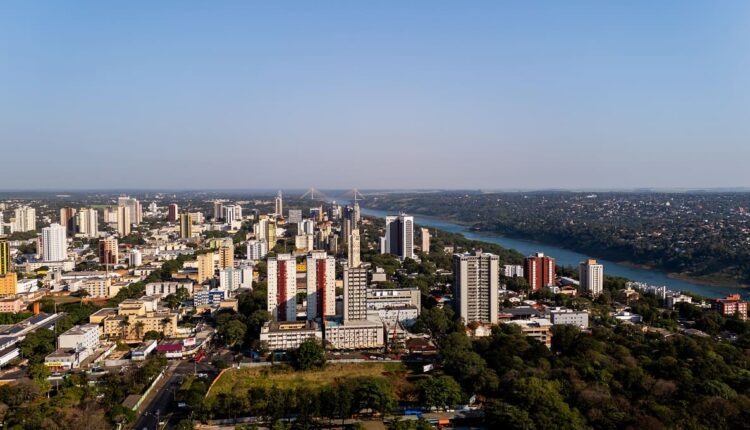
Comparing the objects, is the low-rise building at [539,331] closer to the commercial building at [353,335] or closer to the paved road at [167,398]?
the commercial building at [353,335]

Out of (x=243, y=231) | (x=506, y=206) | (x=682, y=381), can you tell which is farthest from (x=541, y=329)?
(x=506, y=206)

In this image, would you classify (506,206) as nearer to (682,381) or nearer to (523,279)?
(523,279)

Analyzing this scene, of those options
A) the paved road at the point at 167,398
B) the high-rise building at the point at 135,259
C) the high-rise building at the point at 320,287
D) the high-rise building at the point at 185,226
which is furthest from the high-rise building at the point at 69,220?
the paved road at the point at 167,398

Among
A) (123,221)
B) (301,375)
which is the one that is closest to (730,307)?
(301,375)

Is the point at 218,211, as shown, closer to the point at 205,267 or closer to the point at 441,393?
the point at 205,267

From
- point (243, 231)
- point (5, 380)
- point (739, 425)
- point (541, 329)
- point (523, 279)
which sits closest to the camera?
point (739, 425)

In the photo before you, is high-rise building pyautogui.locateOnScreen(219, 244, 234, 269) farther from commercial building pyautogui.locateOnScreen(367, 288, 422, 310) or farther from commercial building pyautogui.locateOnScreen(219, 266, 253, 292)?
commercial building pyautogui.locateOnScreen(367, 288, 422, 310)

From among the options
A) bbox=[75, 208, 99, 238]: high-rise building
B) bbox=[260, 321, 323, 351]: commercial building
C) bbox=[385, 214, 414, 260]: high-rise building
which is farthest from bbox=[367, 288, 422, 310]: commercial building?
bbox=[75, 208, 99, 238]: high-rise building
